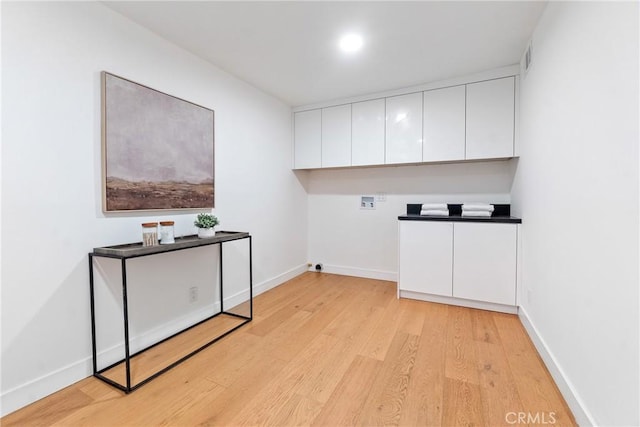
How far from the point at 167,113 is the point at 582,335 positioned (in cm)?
296

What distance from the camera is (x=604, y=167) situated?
1.20m

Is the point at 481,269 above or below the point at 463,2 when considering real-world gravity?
below

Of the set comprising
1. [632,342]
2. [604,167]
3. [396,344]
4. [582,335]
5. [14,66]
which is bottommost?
[396,344]

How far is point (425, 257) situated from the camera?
3.04 meters

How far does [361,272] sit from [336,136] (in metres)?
1.90

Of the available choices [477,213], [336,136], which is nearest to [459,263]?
[477,213]

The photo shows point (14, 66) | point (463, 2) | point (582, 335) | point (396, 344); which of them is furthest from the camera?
point (396, 344)

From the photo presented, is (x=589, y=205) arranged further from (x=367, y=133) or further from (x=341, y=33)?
(x=367, y=133)

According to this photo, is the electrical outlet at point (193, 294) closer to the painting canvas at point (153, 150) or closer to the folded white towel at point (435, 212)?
the painting canvas at point (153, 150)

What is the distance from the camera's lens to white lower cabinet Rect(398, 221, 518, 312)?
106 inches

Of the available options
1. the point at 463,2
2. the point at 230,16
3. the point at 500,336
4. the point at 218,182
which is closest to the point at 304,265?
the point at 218,182

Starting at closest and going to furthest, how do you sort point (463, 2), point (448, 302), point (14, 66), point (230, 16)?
point (14, 66)
point (463, 2)
point (230, 16)
point (448, 302)

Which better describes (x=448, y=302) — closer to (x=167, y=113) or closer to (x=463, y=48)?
(x=463, y=48)

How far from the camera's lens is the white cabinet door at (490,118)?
2.79m
